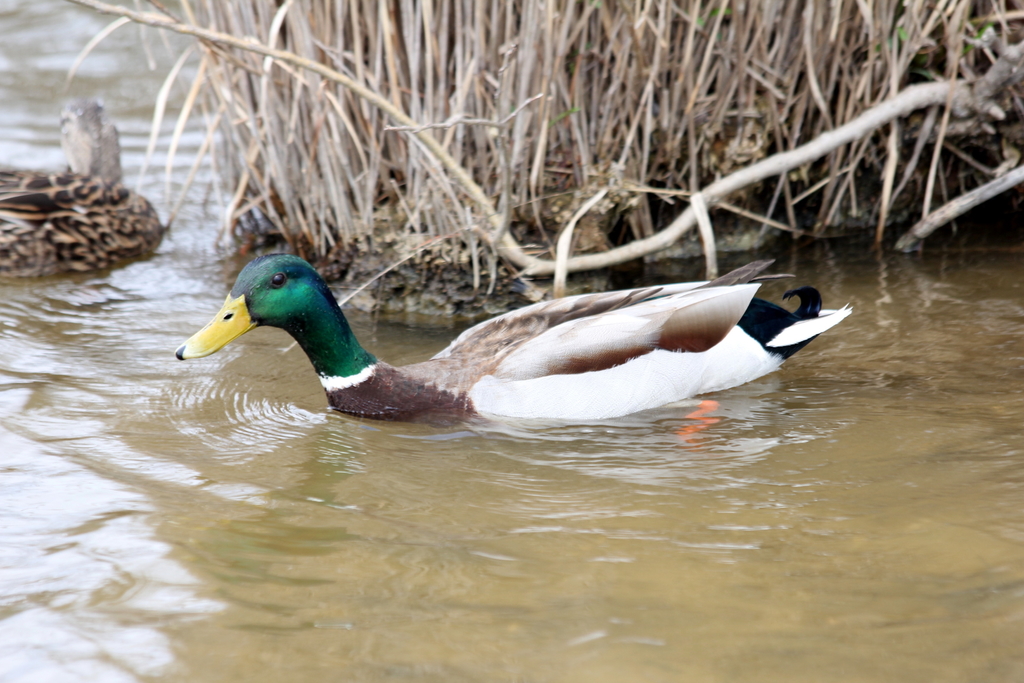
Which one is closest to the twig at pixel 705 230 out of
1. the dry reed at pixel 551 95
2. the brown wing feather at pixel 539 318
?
the dry reed at pixel 551 95

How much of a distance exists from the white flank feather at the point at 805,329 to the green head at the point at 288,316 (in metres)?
1.85

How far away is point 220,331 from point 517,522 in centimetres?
155

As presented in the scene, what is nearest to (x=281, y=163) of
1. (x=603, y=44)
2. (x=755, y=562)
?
(x=603, y=44)

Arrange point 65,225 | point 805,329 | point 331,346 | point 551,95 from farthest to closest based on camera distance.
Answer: point 65,225, point 551,95, point 805,329, point 331,346

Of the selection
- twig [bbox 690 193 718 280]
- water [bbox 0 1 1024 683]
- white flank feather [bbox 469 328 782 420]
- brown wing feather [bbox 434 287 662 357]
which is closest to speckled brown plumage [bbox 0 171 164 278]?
water [bbox 0 1 1024 683]

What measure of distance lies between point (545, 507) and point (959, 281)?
10.7 feet

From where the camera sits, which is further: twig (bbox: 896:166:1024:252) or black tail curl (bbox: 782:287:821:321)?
twig (bbox: 896:166:1024:252)

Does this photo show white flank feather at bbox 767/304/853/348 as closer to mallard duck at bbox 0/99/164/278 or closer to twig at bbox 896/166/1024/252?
twig at bbox 896/166/1024/252

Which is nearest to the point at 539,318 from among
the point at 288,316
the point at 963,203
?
the point at 288,316

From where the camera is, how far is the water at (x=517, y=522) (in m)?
2.19

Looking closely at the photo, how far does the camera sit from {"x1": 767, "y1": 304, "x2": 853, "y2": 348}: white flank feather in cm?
411

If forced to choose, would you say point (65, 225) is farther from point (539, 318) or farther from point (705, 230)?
point (705, 230)

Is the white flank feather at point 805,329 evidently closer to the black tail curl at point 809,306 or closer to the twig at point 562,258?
the black tail curl at point 809,306

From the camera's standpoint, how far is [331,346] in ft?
13.0
